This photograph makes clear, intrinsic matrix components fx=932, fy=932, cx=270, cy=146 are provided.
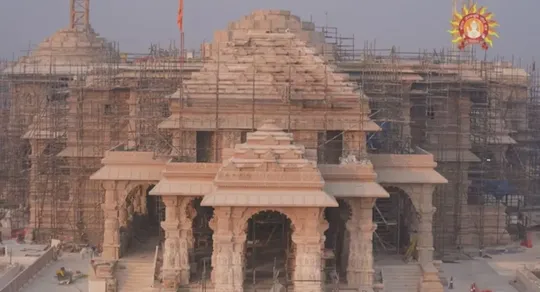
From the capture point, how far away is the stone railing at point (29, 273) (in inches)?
1136

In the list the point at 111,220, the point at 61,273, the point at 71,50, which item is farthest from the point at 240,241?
the point at 71,50

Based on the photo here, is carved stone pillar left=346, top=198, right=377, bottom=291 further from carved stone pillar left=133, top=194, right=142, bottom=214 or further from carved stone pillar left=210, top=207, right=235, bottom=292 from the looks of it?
carved stone pillar left=133, top=194, right=142, bottom=214

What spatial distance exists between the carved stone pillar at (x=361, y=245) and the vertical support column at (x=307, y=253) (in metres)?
2.33

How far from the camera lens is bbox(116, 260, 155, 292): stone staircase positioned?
28719 mm

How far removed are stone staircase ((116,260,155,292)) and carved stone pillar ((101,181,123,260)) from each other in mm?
712

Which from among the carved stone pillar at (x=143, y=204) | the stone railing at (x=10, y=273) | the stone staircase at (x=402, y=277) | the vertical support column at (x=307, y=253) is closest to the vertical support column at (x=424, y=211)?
the stone staircase at (x=402, y=277)

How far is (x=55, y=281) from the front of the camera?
3128 cm

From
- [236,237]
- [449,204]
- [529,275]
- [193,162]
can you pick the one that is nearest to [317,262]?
[236,237]

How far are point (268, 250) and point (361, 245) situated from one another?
431 cm

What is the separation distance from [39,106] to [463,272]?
65.0ft

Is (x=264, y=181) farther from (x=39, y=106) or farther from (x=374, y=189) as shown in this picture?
(x=39, y=106)

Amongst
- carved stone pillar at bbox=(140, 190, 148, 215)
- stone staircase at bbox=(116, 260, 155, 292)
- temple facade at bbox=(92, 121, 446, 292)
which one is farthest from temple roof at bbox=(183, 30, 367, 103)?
carved stone pillar at bbox=(140, 190, 148, 215)

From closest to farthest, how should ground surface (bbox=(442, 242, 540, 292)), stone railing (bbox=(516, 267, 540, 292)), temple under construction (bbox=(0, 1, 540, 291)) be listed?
temple under construction (bbox=(0, 1, 540, 291)) < stone railing (bbox=(516, 267, 540, 292)) < ground surface (bbox=(442, 242, 540, 292))

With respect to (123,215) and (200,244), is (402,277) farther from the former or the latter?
(123,215)
